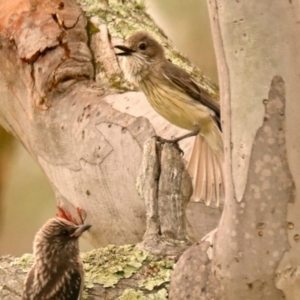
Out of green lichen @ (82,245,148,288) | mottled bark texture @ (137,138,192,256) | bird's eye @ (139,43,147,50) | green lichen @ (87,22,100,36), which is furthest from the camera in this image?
green lichen @ (87,22,100,36)

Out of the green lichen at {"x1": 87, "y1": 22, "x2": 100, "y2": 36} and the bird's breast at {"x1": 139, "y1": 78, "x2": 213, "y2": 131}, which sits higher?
the green lichen at {"x1": 87, "y1": 22, "x2": 100, "y2": 36}

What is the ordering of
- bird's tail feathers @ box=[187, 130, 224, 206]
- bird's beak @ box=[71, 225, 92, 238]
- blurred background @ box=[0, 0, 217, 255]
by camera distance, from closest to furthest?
1. bird's beak @ box=[71, 225, 92, 238]
2. bird's tail feathers @ box=[187, 130, 224, 206]
3. blurred background @ box=[0, 0, 217, 255]

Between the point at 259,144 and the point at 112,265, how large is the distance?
983mm

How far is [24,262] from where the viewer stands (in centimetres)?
335

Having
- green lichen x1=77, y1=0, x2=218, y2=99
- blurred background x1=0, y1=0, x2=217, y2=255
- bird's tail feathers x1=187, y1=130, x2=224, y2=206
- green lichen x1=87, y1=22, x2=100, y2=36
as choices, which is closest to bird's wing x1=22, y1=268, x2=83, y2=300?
bird's tail feathers x1=187, y1=130, x2=224, y2=206

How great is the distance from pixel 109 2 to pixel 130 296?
259 cm

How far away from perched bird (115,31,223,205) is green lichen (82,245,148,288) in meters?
0.77

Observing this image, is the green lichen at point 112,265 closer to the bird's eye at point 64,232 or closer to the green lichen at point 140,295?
the green lichen at point 140,295

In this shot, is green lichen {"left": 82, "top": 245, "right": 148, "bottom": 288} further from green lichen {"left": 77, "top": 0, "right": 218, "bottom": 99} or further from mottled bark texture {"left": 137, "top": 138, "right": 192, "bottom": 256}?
green lichen {"left": 77, "top": 0, "right": 218, "bottom": 99}

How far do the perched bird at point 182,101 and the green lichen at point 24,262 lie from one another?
893mm

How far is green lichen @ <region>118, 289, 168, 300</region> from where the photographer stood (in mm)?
2705

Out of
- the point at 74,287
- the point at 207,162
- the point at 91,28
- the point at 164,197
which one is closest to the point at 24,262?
the point at 74,287

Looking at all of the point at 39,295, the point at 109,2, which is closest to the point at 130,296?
the point at 39,295

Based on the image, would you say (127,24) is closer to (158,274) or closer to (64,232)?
(64,232)
